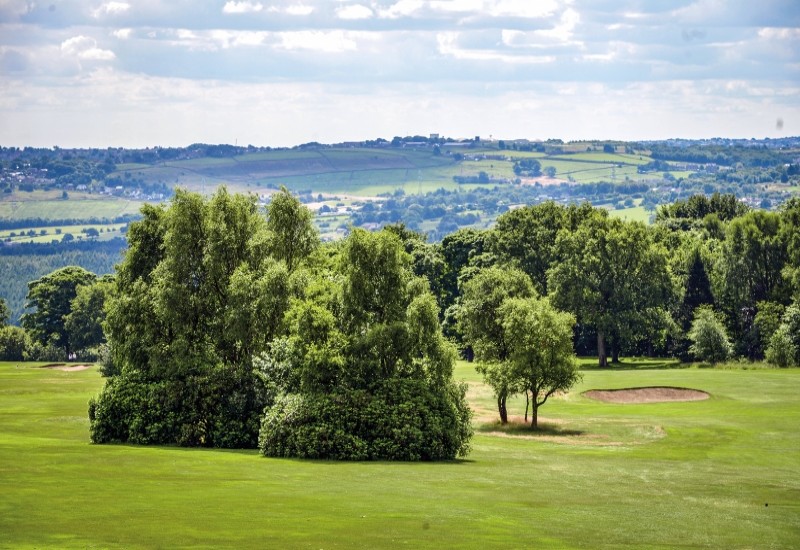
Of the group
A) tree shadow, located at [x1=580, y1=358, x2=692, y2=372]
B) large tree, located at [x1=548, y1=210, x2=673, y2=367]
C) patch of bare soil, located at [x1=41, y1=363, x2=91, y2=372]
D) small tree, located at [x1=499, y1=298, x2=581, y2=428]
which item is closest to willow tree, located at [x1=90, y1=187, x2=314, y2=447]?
small tree, located at [x1=499, y1=298, x2=581, y2=428]

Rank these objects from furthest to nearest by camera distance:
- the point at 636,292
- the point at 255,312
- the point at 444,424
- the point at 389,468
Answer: the point at 636,292 < the point at 255,312 < the point at 444,424 < the point at 389,468

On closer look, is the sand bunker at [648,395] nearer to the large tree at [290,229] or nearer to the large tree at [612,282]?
the large tree at [612,282]

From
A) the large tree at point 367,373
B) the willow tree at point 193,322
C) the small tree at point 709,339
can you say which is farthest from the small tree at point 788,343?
the willow tree at point 193,322

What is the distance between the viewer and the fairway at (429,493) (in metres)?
35.8

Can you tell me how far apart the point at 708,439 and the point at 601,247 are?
58127 millimetres

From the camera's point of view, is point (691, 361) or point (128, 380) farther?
point (691, 361)

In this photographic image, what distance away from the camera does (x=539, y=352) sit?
79312 mm

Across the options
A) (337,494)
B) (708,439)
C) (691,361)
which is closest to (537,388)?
(708,439)

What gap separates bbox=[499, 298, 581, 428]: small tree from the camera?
260ft

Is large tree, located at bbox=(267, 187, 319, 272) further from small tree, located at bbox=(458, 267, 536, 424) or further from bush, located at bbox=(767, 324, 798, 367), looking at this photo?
bush, located at bbox=(767, 324, 798, 367)

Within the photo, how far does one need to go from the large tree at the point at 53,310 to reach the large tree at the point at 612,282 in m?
72.3

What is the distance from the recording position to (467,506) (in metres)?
42.8

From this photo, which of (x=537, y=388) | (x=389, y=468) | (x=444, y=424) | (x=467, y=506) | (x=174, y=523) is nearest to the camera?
(x=174, y=523)

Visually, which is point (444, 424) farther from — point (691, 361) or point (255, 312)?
point (691, 361)
